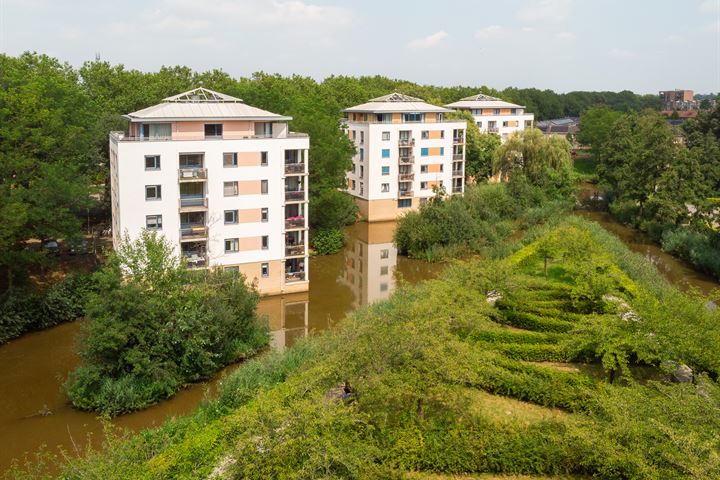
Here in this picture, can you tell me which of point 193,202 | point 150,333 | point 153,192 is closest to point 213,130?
point 193,202

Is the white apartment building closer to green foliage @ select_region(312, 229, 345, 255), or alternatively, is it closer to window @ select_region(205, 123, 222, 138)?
window @ select_region(205, 123, 222, 138)

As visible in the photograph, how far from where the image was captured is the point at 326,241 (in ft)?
147

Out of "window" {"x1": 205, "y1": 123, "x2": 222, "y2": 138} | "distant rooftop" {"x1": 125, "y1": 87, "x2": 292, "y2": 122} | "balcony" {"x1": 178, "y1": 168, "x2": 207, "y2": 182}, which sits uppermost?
"distant rooftop" {"x1": 125, "y1": 87, "x2": 292, "y2": 122}

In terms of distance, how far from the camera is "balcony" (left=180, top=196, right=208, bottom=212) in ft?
104

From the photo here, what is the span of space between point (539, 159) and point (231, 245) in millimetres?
34126

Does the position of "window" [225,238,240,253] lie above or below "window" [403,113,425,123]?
below

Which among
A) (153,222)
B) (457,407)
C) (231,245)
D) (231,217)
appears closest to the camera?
(457,407)

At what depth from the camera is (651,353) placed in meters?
20.2

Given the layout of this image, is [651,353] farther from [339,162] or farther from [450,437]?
[339,162]

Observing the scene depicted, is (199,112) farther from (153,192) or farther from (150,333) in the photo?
(150,333)

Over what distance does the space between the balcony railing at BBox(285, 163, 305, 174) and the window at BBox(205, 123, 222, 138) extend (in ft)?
13.0

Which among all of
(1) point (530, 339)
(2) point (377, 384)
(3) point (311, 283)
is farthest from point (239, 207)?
(2) point (377, 384)

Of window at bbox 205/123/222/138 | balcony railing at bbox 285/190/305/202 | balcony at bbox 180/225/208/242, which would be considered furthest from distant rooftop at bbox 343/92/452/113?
balcony at bbox 180/225/208/242

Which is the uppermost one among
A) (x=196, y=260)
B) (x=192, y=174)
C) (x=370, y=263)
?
(x=192, y=174)
